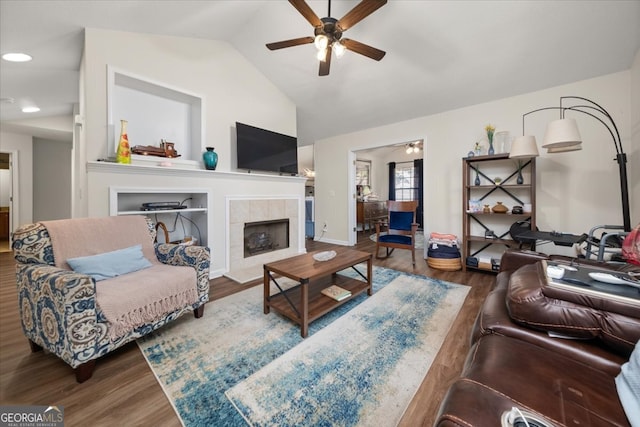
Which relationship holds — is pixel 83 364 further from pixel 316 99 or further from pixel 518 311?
pixel 316 99

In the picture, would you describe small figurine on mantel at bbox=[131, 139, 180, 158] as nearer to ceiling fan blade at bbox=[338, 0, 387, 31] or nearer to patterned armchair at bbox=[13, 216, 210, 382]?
patterned armchair at bbox=[13, 216, 210, 382]

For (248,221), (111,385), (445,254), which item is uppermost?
(248,221)

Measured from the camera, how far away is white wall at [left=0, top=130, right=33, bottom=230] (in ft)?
14.7

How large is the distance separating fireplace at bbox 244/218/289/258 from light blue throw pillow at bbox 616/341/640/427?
3.42 meters

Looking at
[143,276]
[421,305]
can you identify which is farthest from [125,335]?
[421,305]

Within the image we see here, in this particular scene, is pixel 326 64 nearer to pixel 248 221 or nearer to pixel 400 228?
pixel 248 221

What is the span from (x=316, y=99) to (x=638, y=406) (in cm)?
→ 429

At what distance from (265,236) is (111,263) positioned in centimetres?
229

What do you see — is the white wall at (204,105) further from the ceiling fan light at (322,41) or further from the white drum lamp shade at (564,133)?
the white drum lamp shade at (564,133)

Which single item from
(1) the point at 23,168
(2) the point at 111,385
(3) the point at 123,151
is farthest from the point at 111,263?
(1) the point at 23,168

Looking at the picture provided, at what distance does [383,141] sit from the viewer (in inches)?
171

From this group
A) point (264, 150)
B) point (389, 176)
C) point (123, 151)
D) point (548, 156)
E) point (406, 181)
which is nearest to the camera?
point (123, 151)

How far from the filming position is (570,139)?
208 cm

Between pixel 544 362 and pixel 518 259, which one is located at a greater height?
pixel 518 259
